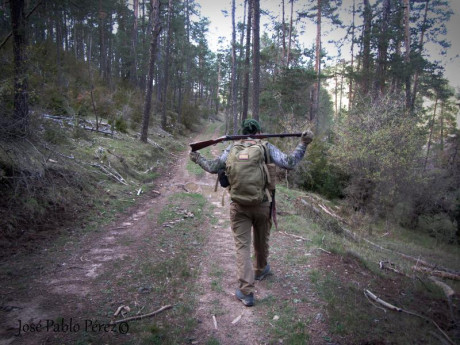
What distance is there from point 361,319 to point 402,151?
1186 centimetres

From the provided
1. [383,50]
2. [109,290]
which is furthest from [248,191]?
[383,50]

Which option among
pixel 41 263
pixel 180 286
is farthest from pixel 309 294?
pixel 41 263

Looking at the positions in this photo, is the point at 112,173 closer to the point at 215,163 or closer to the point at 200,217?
the point at 200,217

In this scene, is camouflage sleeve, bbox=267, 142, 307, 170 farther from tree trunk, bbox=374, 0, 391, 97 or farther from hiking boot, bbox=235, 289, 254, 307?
tree trunk, bbox=374, 0, 391, 97

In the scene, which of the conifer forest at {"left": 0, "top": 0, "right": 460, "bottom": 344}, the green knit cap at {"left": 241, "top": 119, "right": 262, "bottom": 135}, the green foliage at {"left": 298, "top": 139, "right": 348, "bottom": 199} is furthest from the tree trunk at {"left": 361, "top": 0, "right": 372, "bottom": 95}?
the green knit cap at {"left": 241, "top": 119, "right": 262, "bottom": 135}

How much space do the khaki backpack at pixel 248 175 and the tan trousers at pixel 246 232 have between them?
0.18 meters

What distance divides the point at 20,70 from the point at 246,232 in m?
6.38

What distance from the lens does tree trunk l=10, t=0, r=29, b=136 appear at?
19.4ft

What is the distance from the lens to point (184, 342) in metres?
2.98

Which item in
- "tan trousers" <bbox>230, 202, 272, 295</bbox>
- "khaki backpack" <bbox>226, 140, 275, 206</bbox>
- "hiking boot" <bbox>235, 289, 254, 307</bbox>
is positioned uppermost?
"khaki backpack" <bbox>226, 140, 275, 206</bbox>

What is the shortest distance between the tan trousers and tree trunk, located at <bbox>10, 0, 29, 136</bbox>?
510 centimetres

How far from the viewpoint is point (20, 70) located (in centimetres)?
629

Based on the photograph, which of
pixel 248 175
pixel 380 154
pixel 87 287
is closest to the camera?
pixel 248 175

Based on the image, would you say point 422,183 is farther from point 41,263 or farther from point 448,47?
point 41,263
